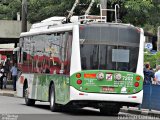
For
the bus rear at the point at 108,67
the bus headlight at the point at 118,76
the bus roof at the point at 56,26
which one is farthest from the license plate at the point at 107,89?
the bus roof at the point at 56,26

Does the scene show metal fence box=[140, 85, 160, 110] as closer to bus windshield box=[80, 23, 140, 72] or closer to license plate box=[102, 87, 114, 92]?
bus windshield box=[80, 23, 140, 72]

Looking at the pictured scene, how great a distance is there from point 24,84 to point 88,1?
9.31 meters

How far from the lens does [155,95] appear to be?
2348 centimetres

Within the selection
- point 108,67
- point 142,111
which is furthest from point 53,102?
point 142,111

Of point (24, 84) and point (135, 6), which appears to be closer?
point (24, 84)

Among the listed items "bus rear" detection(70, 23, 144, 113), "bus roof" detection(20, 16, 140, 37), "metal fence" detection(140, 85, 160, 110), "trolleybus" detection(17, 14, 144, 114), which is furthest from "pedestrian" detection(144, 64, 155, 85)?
"bus rear" detection(70, 23, 144, 113)

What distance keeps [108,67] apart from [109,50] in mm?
612

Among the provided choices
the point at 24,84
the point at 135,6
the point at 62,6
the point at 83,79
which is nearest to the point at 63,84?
the point at 83,79

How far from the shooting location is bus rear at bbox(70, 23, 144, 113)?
2038 cm

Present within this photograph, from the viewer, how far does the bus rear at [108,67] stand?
66.8 feet

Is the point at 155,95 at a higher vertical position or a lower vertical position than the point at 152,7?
lower

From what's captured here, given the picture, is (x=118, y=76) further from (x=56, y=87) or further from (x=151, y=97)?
(x=151, y=97)

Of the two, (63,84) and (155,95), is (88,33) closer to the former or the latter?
(63,84)

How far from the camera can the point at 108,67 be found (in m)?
20.6
